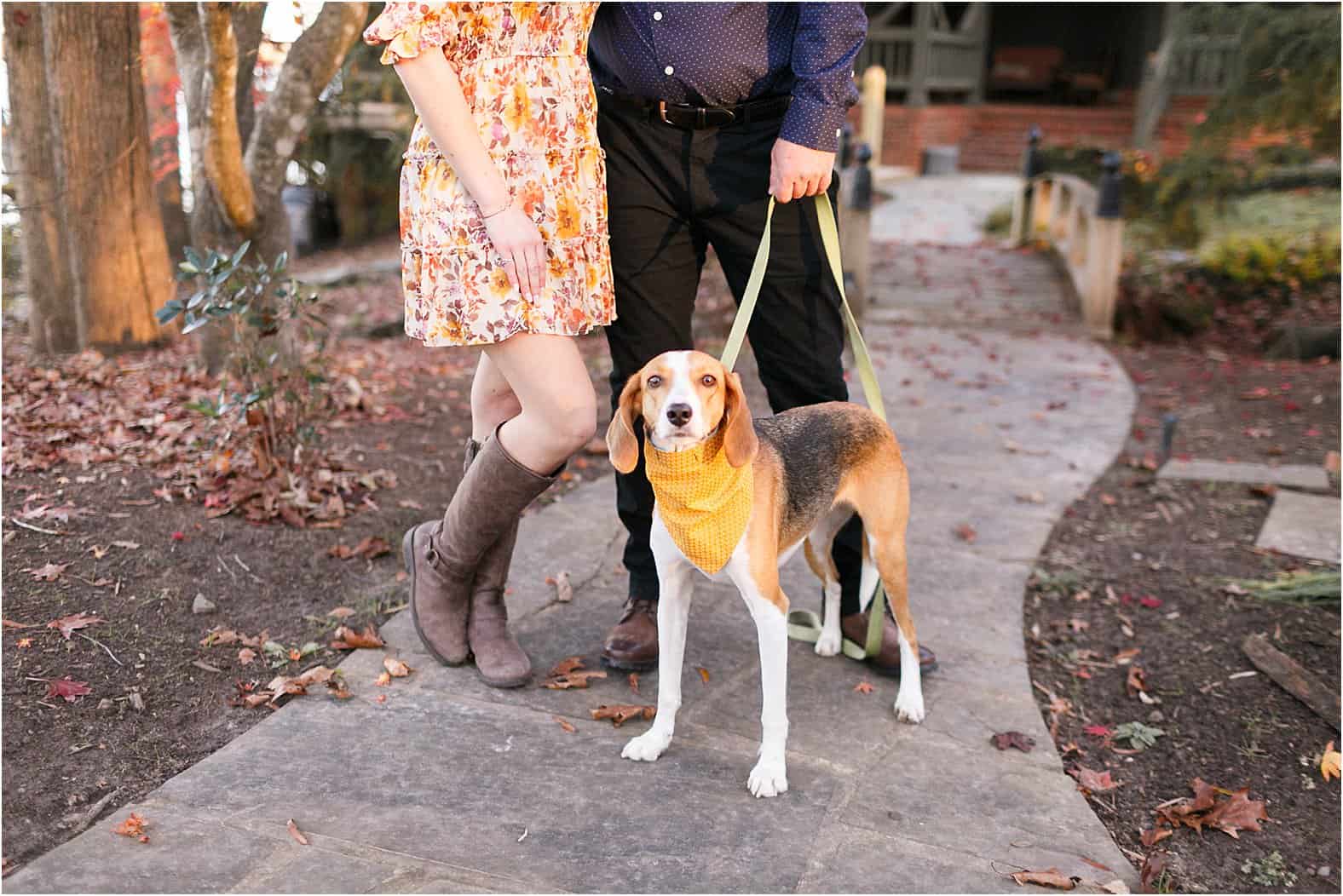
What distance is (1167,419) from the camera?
237 inches

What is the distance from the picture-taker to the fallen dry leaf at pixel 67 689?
3.01 m

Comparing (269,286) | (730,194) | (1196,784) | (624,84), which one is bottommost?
(1196,784)

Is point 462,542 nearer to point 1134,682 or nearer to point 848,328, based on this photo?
point 848,328

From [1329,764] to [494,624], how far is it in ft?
8.09

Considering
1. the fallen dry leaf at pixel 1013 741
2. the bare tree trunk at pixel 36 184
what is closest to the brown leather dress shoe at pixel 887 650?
the fallen dry leaf at pixel 1013 741

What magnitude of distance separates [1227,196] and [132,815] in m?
13.2

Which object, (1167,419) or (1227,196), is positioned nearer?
(1167,419)

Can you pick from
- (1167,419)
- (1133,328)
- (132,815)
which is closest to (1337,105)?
(1133,328)

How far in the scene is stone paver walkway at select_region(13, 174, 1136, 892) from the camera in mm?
2439

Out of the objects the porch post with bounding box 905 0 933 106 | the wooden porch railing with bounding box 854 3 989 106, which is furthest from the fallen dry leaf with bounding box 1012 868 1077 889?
the porch post with bounding box 905 0 933 106

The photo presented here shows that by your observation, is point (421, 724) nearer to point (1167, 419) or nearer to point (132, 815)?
point (132, 815)

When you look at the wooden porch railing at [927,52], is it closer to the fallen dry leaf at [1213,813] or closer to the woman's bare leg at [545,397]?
the woman's bare leg at [545,397]

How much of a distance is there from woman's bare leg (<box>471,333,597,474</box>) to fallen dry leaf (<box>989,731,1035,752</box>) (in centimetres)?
144

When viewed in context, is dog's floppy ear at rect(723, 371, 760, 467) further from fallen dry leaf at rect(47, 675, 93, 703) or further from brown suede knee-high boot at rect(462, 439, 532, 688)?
fallen dry leaf at rect(47, 675, 93, 703)
